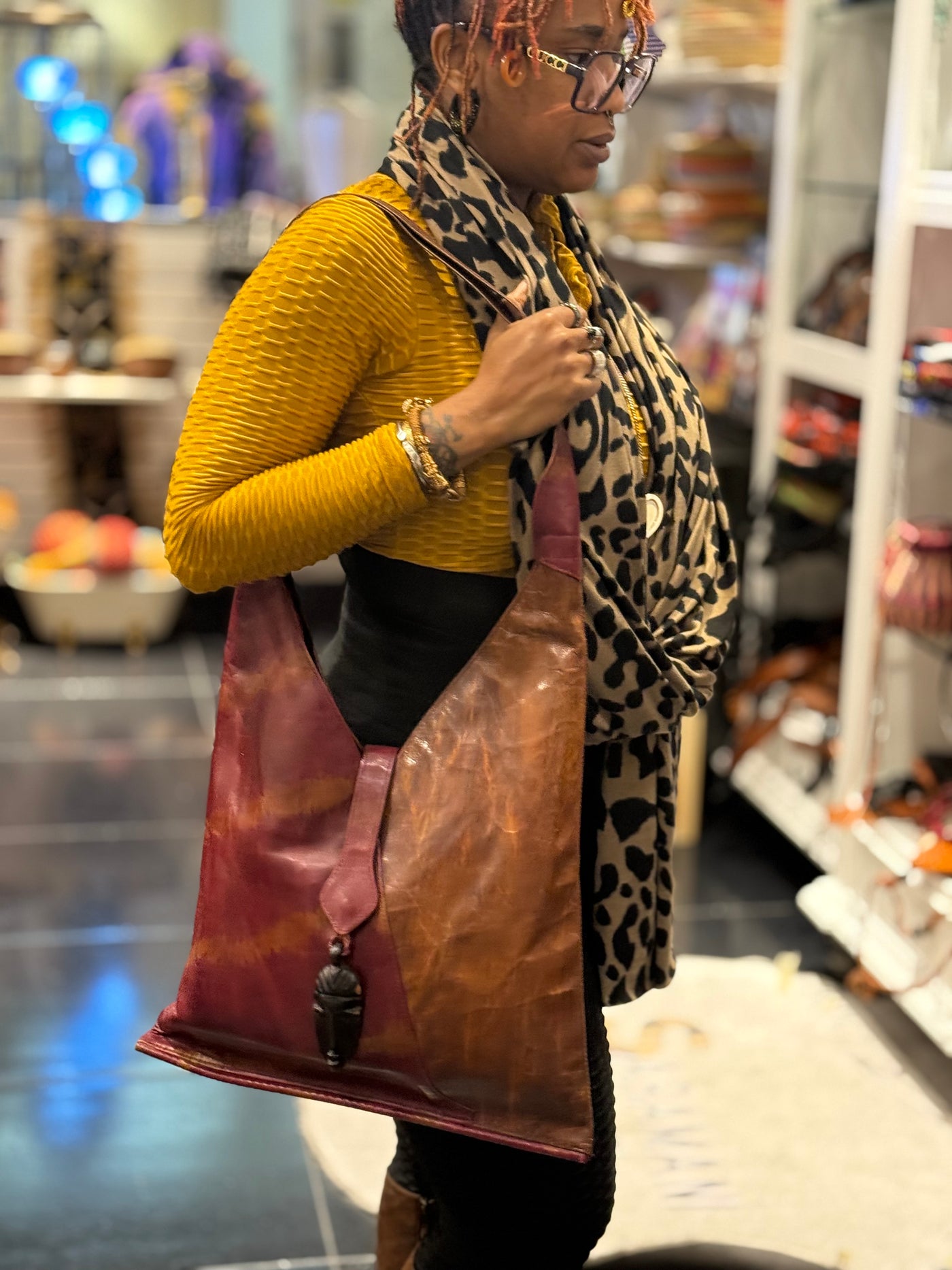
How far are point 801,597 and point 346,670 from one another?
238 cm

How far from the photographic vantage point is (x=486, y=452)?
1.13m

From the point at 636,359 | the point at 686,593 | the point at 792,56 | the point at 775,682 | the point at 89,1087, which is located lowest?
the point at 89,1087

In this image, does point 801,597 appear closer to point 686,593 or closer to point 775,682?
point 775,682

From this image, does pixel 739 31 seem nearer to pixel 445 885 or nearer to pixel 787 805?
pixel 787 805

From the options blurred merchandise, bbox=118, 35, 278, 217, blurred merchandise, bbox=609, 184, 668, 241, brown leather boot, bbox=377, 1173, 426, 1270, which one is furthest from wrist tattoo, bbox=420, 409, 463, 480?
blurred merchandise, bbox=118, 35, 278, 217

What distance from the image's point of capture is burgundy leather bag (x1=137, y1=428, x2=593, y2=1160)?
1.12m

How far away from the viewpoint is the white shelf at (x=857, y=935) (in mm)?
2428

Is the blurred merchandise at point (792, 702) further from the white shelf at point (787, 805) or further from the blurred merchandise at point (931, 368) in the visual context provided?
the blurred merchandise at point (931, 368)

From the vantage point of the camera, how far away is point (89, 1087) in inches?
96.0

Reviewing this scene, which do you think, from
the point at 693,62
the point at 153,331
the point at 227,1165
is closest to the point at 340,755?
the point at 227,1165

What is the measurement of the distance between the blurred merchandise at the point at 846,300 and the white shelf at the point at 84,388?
2.56 metres

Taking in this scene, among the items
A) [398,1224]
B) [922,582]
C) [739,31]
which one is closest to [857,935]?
[922,582]

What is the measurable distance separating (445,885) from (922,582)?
1.65 m

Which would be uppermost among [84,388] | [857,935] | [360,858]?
[360,858]
